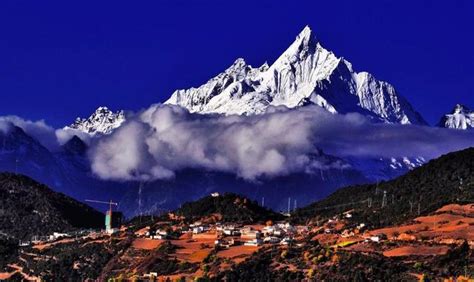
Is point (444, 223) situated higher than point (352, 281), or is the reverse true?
point (444, 223)

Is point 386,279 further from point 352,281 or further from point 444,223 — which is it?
point 444,223

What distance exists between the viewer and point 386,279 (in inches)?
6363

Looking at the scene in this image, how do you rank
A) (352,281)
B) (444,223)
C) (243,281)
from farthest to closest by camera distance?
(444,223), (243,281), (352,281)

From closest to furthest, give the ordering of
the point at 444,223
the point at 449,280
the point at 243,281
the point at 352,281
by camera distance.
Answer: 1. the point at 449,280
2. the point at 352,281
3. the point at 243,281
4. the point at 444,223

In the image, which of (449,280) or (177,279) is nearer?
(449,280)

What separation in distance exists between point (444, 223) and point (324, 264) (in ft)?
100

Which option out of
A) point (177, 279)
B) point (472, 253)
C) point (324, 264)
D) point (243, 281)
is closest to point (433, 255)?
point (472, 253)

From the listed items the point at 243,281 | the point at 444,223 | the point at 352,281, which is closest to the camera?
the point at 352,281

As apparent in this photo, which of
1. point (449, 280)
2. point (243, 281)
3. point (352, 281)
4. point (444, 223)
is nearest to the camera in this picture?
point (449, 280)

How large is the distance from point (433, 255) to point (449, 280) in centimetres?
1860

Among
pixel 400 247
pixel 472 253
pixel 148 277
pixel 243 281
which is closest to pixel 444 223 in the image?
pixel 400 247

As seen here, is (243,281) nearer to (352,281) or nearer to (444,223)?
(352,281)

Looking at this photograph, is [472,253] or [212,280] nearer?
[472,253]

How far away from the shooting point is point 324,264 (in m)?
179
